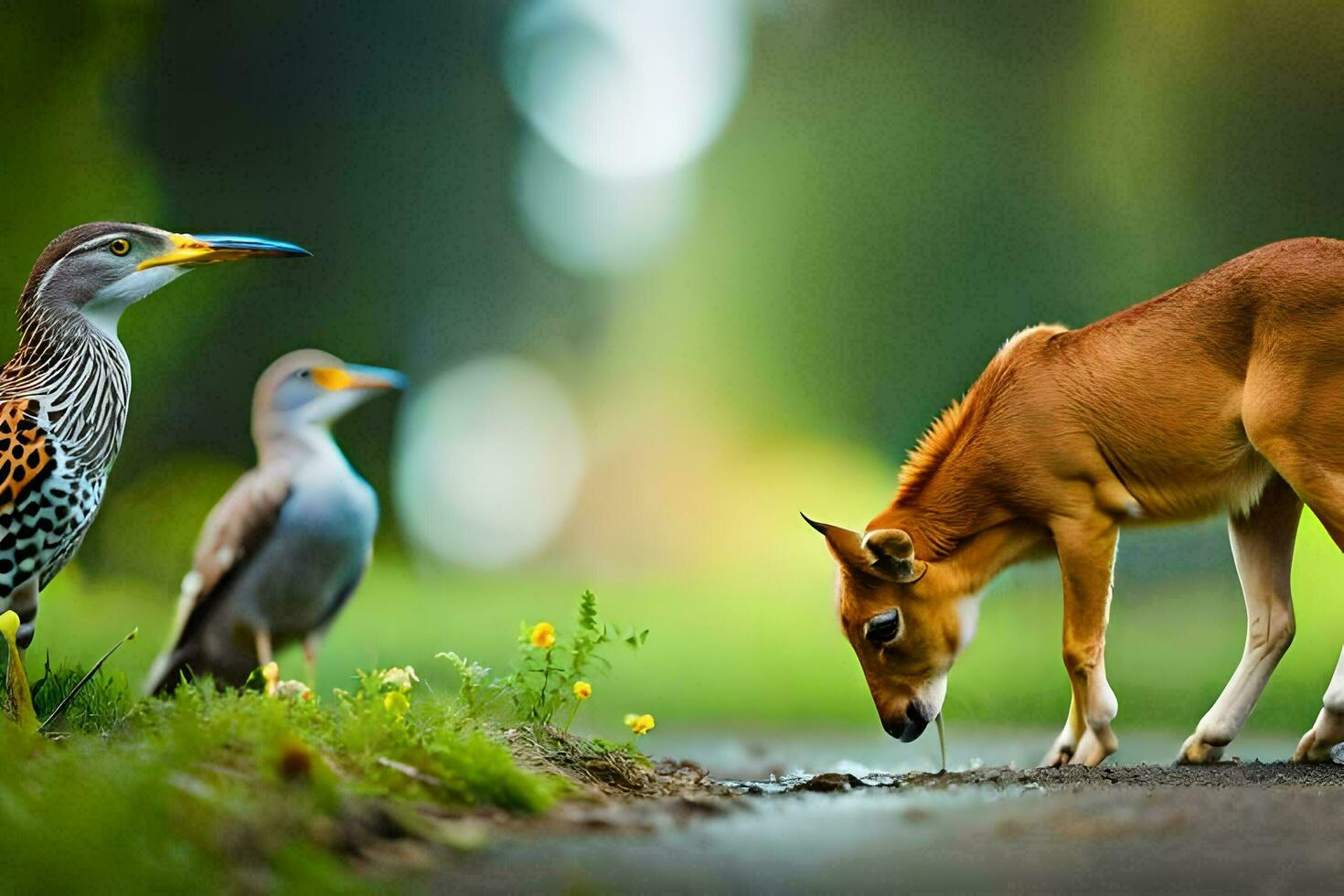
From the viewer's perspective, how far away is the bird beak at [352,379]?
510cm

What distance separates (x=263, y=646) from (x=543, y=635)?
1.71 m

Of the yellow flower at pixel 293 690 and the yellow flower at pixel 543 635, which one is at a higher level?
the yellow flower at pixel 543 635

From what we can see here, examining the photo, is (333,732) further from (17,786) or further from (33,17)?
(33,17)

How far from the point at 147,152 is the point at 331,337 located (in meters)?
1.29

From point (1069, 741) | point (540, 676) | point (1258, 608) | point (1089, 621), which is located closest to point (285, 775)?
point (540, 676)

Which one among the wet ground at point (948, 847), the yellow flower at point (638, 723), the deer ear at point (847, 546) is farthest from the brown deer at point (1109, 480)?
the wet ground at point (948, 847)

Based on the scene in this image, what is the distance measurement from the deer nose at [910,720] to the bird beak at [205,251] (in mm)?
2574

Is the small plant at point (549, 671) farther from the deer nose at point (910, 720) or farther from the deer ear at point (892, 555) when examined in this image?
the deer nose at point (910, 720)

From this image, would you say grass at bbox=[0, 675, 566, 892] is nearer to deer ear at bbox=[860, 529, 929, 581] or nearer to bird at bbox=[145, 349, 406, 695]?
deer ear at bbox=[860, 529, 929, 581]

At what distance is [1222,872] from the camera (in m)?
1.92

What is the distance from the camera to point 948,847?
2.08 m

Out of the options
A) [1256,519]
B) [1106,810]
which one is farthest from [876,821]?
[1256,519]

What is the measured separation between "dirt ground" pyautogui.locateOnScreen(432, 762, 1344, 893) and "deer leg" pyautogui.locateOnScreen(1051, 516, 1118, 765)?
1061mm

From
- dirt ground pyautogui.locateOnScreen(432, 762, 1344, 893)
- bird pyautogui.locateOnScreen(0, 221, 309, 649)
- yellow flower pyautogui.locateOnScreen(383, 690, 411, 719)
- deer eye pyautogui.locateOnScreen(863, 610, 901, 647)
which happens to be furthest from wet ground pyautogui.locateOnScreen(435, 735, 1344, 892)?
bird pyautogui.locateOnScreen(0, 221, 309, 649)
